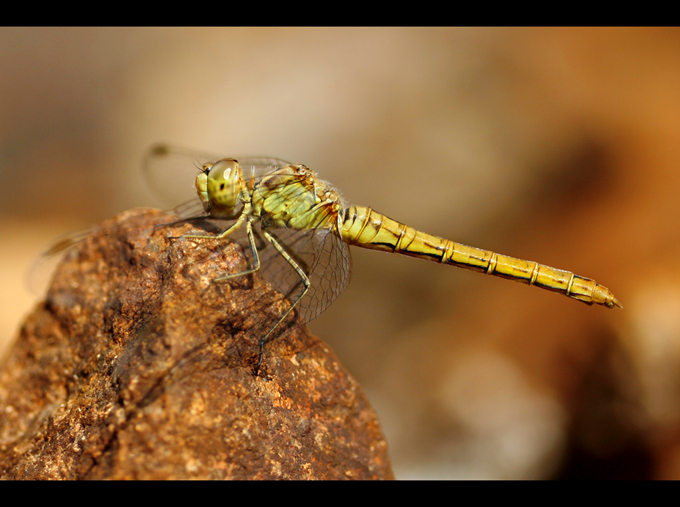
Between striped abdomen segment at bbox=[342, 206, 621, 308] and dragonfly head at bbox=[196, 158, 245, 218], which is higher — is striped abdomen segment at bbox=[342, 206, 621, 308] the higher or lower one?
the higher one

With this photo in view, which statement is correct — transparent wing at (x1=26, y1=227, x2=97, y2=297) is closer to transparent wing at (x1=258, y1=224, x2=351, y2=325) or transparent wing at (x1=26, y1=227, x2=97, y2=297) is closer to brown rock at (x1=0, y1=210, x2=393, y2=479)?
brown rock at (x1=0, y1=210, x2=393, y2=479)

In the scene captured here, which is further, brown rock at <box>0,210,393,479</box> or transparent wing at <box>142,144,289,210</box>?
transparent wing at <box>142,144,289,210</box>

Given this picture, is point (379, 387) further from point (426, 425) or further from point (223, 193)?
point (223, 193)

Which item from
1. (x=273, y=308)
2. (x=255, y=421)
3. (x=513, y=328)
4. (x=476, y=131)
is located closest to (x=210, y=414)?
(x=255, y=421)

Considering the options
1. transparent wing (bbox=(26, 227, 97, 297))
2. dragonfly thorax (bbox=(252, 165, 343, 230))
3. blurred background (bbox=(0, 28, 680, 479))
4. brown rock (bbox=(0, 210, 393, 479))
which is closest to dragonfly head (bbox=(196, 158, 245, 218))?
dragonfly thorax (bbox=(252, 165, 343, 230))

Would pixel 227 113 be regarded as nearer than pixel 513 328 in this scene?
No

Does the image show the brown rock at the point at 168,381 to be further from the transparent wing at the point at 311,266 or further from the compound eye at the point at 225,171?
the compound eye at the point at 225,171

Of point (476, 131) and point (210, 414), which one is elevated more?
point (476, 131)

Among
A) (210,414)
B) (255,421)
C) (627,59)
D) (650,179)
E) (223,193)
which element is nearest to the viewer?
(210,414)

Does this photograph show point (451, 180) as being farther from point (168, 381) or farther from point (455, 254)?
point (168, 381)
